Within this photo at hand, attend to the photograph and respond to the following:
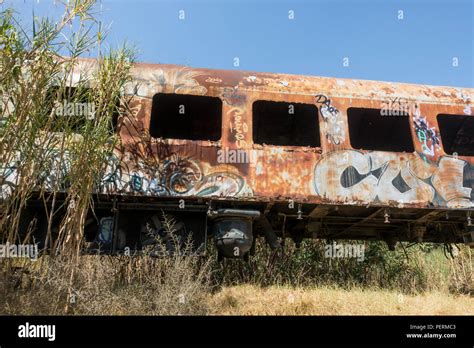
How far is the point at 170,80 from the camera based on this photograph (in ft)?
22.5

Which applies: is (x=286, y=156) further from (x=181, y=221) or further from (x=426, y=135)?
(x=426, y=135)

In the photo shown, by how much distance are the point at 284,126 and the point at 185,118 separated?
6.91ft

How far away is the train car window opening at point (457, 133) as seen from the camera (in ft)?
27.8

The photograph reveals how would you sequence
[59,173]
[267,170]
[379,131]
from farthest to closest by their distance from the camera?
[379,131], [267,170], [59,173]

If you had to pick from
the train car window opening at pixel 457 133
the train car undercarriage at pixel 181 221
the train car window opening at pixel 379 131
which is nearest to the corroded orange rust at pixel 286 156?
the train car undercarriage at pixel 181 221

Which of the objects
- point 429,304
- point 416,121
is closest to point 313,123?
point 416,121

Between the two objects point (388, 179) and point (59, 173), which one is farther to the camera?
point (388, 179)

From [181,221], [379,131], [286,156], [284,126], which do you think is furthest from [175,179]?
[379,131]

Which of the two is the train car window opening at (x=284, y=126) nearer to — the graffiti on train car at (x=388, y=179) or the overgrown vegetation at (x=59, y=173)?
the graffiti on train car at (x=388, y=179)

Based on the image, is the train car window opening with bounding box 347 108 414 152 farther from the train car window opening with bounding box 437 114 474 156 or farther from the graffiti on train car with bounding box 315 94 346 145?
the graffiti on train car with bounding box 315 94 346 145

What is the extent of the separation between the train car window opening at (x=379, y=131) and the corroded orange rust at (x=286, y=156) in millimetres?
940

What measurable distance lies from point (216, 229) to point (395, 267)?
7671 mm

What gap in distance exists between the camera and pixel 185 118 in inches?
333

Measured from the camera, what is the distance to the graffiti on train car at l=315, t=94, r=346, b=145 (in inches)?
265
